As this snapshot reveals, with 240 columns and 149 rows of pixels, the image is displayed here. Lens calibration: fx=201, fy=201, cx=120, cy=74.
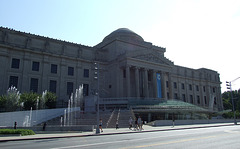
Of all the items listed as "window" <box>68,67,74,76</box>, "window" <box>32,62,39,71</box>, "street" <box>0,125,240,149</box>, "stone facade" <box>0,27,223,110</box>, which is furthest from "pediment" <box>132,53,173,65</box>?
"street" <box>0,125,240,149</box>

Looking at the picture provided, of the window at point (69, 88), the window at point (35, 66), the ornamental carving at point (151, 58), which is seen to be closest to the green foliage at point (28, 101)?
the window at point (35, 66)

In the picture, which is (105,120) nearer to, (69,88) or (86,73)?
(69,88)

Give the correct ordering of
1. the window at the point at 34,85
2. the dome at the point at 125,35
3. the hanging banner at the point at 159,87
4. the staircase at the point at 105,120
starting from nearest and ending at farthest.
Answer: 1. the staircase at the point at 105,120
2. the window at the point at 34,85
3. the hanging banner at the point at 159,87
4. the dome at the point at 125,35

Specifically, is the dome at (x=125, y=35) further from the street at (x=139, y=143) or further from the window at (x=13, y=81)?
the street at (x=139, y=143)

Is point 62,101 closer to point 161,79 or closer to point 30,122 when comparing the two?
point 30,122

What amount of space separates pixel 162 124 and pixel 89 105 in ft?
52.6

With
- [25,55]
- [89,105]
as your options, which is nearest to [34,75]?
[25,55]

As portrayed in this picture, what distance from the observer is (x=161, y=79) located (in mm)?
52531

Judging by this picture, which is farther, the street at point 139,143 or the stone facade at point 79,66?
the stone facade at point 79,66

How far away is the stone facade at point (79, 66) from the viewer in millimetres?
40656

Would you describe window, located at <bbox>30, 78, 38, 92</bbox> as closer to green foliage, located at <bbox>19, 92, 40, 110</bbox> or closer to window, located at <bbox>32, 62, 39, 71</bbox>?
window, located at <bbox>32, 62, 39, 71</bbox>

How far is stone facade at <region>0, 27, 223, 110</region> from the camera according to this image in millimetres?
40656

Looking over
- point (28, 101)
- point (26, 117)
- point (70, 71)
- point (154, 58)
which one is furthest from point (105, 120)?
point (154, 58)

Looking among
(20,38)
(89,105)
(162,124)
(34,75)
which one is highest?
(20,38)
